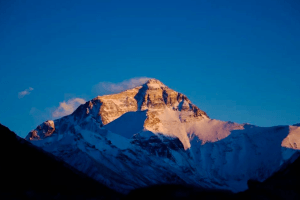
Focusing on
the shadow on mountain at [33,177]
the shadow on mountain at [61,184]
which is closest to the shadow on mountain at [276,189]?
the shadow on mountain at [61,184]

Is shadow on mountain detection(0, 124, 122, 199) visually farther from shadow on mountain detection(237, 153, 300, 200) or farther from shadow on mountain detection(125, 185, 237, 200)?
shadow on mountain detection(237, 153, 300, 200)

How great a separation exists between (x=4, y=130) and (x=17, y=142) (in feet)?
12.4

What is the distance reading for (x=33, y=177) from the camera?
80.5 m

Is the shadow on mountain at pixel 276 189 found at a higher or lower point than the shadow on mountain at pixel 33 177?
lower

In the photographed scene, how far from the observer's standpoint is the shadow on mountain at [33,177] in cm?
6800

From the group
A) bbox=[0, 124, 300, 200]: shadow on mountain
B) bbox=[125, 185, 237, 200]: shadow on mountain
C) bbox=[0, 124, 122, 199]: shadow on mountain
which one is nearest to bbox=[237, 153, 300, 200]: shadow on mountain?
bbox=[0, 124, 300, 200]: shadow on mountain

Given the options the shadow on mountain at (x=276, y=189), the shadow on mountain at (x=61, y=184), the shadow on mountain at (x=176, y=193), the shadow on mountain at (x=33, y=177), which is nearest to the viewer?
the shadow on mountain at (x=276, y=189)

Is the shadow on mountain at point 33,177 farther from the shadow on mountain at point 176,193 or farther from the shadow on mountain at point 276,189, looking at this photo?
the shadow on mountain at point 276,189

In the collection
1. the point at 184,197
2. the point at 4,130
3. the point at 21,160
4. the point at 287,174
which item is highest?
the point at 4,130

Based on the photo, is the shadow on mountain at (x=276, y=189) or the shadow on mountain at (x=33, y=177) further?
the shadow on mountain at (x=33, y=177)

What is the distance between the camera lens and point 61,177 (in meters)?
Answer: 88.9

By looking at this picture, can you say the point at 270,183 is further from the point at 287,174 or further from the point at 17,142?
the point at 17,142

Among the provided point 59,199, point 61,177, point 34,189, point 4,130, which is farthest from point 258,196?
point 4,130

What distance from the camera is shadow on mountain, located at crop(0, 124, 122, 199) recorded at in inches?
2677
